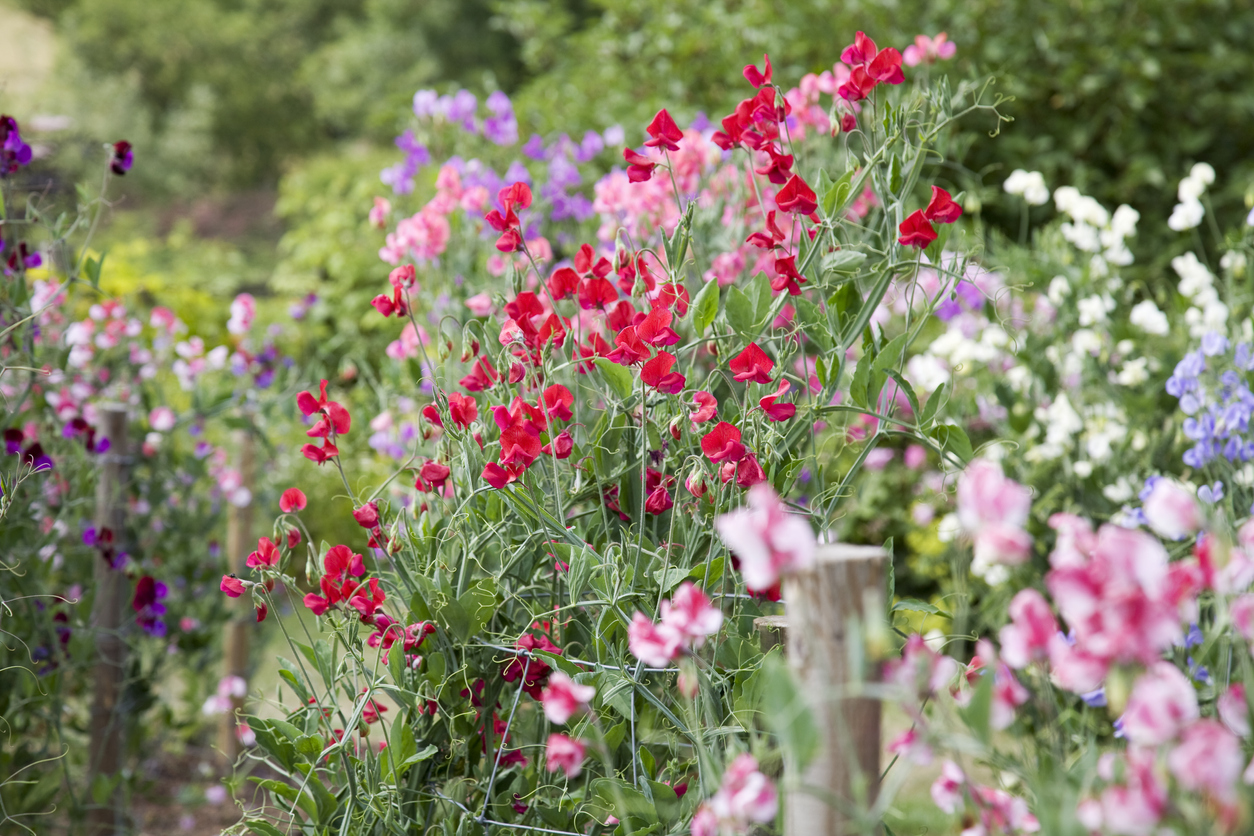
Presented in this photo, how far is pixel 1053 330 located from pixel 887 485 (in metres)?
1.35

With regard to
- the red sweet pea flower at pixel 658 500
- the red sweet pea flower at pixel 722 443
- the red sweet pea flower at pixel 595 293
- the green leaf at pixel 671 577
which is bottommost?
the green leaf at pixel 671 577

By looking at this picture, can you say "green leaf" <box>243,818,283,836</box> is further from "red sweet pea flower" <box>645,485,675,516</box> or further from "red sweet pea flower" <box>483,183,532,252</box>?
"red sweet pea flower" <box>483,183,532,252</box>

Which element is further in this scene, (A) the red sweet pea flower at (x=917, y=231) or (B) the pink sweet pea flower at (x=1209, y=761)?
(A) the red sweet pea flower at (x=917, y=231)

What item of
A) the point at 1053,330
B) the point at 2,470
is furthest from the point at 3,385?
the point at 1053,330

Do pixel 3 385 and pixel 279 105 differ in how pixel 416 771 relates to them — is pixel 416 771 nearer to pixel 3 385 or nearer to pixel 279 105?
pixel 3 385

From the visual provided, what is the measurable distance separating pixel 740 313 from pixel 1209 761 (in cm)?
78

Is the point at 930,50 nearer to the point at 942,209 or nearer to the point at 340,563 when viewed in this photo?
the point at 942,209

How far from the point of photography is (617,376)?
121 cm

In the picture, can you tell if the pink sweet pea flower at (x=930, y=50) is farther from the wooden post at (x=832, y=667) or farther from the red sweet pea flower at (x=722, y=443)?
the wooden post at (x=832, y=667)

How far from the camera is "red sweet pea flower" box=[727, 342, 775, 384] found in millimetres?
1139

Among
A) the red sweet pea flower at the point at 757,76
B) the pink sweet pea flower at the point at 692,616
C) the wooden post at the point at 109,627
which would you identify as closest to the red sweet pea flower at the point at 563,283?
the red sweet pea flower at the point at 757,76

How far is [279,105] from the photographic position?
587 inches

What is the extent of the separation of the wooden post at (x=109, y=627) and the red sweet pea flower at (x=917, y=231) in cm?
171

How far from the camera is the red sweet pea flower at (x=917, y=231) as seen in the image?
1177 millimetres
